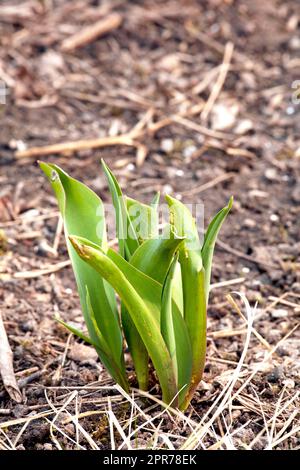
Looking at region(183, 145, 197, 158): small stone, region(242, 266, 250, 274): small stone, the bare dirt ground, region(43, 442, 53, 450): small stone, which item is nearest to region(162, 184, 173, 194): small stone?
the bare dirt ground

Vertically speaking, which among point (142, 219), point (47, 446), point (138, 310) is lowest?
point (47, 446)

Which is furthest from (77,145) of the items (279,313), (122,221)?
(122,221)

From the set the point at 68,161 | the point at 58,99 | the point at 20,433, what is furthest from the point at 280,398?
the point at 58,99

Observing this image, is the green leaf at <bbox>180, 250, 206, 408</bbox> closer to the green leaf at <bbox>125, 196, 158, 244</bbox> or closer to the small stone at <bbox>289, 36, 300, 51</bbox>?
the green leaf at <bbox>125, 196, 158, 244</bbox>

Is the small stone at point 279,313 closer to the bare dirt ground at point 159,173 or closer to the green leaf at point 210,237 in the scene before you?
the bare dirt ground at point 159,173

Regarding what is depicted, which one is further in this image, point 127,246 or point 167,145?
point 167,145

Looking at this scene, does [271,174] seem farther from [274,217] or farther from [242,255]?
[242,255]

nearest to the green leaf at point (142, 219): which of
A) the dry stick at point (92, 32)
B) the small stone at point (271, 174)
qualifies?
the small stone at point (271, 174)
